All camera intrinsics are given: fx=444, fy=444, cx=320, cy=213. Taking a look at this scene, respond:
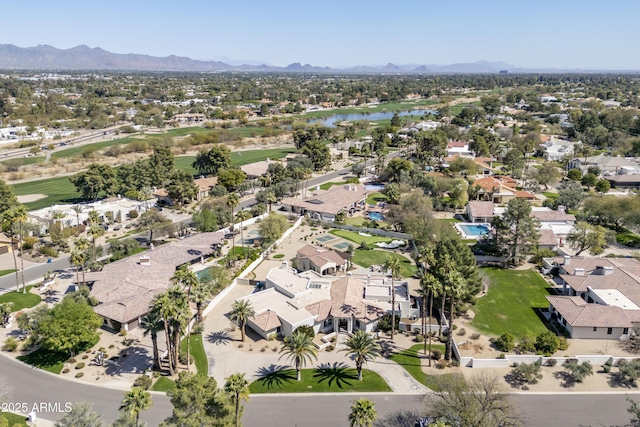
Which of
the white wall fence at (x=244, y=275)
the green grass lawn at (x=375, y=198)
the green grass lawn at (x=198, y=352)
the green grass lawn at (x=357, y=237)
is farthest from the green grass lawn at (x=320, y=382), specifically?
the green grass lawn at (x=375, y=198)

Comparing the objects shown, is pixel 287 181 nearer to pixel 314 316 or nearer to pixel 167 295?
pixel 314 316

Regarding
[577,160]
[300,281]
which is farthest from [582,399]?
[577,160]

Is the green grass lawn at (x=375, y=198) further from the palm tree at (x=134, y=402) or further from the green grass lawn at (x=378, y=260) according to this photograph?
the palm tree at (x=134, y=402)

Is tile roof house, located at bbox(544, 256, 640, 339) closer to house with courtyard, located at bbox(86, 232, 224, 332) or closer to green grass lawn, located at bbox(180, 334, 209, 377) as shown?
green grass lawn, located at bbox(180, 334, 209, 377)

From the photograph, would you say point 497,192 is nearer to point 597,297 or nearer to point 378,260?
point 378,260

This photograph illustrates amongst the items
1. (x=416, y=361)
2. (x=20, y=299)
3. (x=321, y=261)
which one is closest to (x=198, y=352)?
(x=416, y=361)

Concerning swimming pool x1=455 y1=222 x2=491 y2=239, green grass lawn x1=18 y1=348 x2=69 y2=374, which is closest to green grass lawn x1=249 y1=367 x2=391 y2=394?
green grass lawn x1=18 y1=348 x2=69 y2=374
